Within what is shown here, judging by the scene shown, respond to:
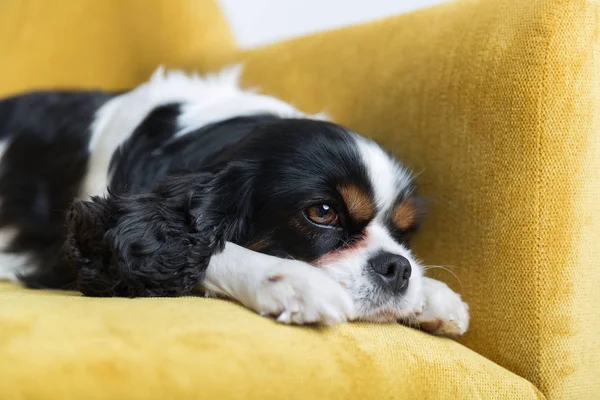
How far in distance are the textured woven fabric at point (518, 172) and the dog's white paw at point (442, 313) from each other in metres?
0.08

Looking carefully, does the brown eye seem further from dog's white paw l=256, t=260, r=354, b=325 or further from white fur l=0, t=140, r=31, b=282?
white fur l=0, t=140, r=31, b=282

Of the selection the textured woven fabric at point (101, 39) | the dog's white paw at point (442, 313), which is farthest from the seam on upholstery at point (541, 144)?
the textured woven fabric at point (101, 39)

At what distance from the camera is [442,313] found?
163 centimetres

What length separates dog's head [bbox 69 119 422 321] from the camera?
5.04ft

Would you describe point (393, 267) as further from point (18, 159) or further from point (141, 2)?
point (141, 2)

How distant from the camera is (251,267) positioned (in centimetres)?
143

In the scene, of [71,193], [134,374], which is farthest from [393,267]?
[71,193]

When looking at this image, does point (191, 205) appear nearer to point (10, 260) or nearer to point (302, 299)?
point (302, 299)

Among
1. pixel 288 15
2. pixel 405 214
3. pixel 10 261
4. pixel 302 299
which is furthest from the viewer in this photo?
pixel 288 15

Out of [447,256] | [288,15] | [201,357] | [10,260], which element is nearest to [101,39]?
[288,15]

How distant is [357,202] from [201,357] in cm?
73

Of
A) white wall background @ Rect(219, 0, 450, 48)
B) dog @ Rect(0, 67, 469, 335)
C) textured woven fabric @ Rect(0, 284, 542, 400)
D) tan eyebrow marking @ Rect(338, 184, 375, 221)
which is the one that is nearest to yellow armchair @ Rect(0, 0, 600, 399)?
textured woven fabric @ Rect(0, 284, 542, 400)

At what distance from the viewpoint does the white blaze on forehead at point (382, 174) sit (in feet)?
5.69

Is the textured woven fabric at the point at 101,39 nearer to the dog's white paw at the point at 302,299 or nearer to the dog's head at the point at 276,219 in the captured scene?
the dog's head at the point at 276,219
